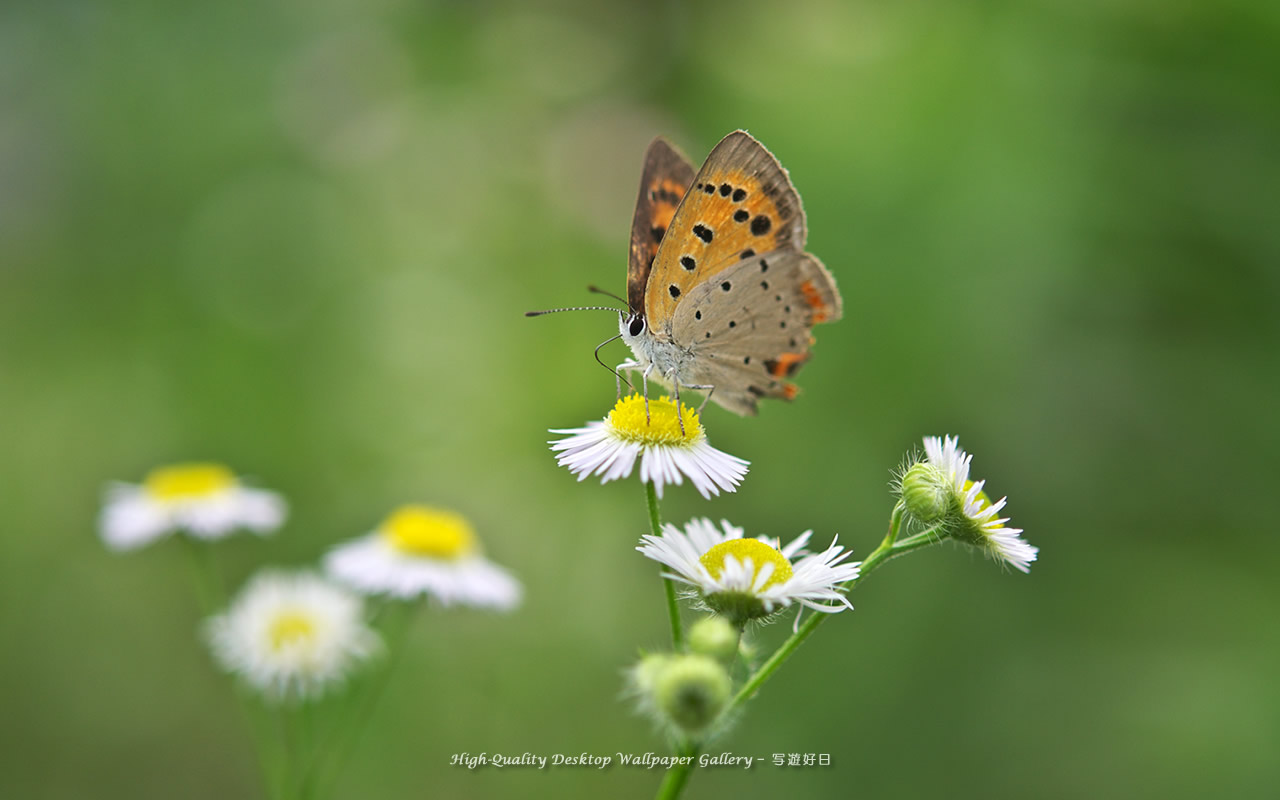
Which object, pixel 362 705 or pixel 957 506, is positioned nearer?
pixel 957 506

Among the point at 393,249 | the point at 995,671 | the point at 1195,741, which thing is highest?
the point at 393,249

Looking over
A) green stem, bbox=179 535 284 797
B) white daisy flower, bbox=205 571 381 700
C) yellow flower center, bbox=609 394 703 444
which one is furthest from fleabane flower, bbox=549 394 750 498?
white daisy flower, bbox=205 571 381 700

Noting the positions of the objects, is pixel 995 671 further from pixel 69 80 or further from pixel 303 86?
pixel 69 80

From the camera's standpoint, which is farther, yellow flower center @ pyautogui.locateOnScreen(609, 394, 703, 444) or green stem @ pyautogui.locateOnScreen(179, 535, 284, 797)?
green stem @ pyautogui.locateOnScreen(179, 535, 284, 797)

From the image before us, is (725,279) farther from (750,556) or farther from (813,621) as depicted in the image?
(813,621)

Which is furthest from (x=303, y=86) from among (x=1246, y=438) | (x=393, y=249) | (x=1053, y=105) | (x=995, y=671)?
(x=1246, y=438)

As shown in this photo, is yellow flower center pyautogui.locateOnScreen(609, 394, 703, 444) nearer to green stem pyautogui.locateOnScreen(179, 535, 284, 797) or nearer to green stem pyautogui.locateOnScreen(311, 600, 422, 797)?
green stem pyautogui.locateOnScreen(179, 535, 284, 797)

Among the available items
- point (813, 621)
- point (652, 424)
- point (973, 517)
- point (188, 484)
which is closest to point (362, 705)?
point (188, 484)
